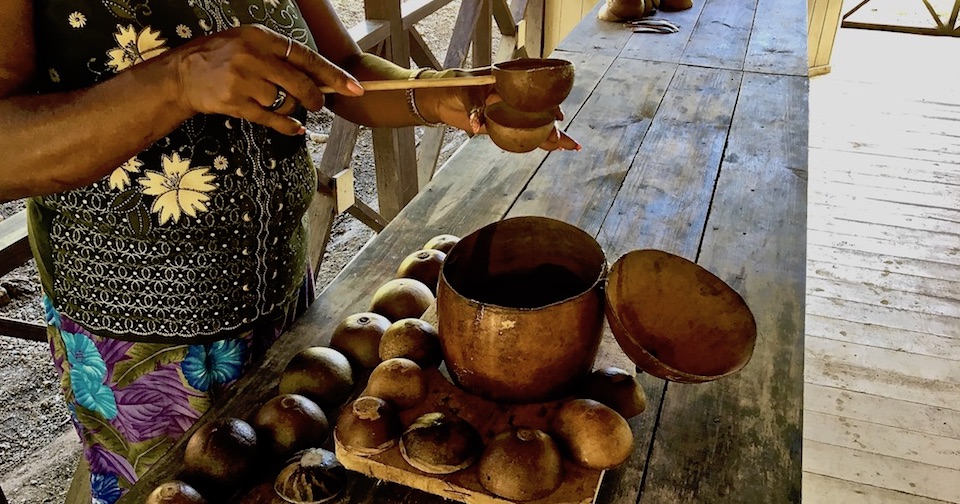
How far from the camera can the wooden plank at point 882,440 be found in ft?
7.76

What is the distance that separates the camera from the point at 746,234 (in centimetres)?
154

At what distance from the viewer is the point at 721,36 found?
9.64ft

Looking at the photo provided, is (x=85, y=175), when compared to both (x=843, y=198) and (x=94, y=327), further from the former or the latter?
(x=843, y=198)

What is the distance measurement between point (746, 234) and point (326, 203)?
1835 mm

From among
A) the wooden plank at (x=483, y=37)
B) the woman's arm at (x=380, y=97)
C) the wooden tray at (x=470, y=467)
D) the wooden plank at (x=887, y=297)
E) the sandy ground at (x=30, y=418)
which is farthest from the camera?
the wooden plank at (x=483, y=37)

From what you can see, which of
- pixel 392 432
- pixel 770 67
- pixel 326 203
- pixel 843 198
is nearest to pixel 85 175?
pixel 392 432

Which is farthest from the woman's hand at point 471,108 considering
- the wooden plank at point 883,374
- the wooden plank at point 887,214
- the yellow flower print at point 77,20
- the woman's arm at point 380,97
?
the wooden plank at point 887,214

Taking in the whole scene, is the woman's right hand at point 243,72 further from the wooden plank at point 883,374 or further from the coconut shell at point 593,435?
the wooden plank at point 883,374

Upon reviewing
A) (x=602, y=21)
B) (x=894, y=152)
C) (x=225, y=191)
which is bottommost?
(x=894, y=152)

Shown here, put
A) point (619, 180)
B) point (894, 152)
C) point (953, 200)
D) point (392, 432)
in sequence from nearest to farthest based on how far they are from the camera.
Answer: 1. point (392, 432)
2. point (619, 180)
3. point (953, 200)
4. point (894, 152)

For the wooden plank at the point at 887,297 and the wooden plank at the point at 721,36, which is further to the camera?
the wooden plank at the point at 887,297

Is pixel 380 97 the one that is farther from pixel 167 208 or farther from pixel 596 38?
pixel 596 38

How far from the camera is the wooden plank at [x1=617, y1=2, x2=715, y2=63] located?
2.72 meters

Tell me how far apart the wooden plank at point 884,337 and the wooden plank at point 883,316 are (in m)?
0.03
